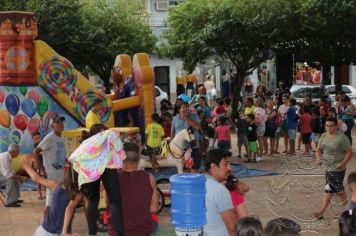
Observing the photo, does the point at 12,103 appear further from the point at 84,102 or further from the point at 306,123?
the point at 306,123

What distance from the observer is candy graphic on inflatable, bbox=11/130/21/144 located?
46.9 feet

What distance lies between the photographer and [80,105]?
14.5 metres

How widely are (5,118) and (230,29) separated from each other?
1131 cm

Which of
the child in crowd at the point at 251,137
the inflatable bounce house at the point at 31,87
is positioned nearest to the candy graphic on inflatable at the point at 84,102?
the inflatable bounce house at the point at 31,87

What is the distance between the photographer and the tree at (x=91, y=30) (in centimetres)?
2402

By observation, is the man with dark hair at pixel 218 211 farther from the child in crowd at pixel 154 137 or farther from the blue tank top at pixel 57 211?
the child in crowd at pixel 154 137

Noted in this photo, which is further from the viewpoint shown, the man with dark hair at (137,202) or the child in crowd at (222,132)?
the child in crowd at (222,132)

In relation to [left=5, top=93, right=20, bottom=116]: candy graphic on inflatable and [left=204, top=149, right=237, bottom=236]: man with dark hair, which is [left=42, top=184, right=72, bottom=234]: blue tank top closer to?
[left=204, top=149, right=237, bottom=236]: man with dark hair

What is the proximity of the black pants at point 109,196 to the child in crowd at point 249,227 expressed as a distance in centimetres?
150

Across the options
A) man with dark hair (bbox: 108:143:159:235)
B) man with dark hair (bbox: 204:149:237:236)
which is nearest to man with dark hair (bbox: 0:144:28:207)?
man with dark hair (bbox: 108:143:159:235)

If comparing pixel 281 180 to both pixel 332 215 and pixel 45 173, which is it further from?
pixel 45 173

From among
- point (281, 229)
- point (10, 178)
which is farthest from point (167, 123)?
point (281, 229)

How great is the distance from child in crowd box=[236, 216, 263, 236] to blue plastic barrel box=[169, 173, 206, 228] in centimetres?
54

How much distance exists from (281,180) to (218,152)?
22.0 ft
